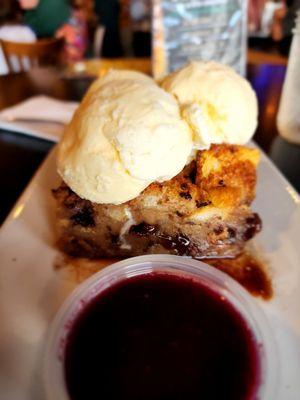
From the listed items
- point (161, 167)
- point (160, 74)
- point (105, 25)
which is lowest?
point (105, 25)

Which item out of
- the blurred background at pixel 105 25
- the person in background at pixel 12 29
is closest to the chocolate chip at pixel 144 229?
the person in background at pixel 12 29

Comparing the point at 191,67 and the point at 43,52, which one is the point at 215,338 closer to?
the point at 191,67

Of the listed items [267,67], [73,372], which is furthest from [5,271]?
[267,67]

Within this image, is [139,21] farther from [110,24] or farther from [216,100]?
[216,100]

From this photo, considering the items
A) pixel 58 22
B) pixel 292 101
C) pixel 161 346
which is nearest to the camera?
pixel 161 346

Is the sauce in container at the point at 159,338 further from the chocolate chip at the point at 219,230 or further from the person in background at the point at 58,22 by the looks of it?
the person in background at the point at 58,22

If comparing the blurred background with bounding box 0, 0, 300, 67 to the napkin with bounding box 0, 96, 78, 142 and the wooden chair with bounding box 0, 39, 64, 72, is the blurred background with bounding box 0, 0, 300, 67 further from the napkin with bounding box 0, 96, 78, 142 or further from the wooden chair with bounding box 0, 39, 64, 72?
the napkin with bounding box 0, 96, 78, 142

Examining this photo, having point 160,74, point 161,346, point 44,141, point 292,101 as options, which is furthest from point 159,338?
point 160,74
